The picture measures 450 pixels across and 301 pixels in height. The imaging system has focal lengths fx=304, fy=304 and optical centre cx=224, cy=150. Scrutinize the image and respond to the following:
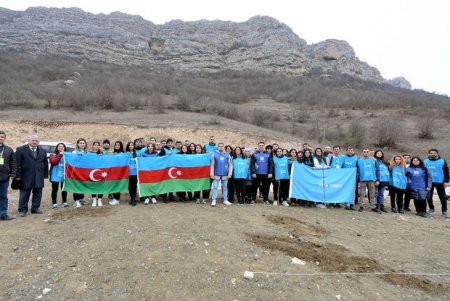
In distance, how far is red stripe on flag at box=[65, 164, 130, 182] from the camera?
26.4ft

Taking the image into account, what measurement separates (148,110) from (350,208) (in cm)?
2632

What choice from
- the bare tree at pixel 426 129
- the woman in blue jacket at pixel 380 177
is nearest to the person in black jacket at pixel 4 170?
the woman in blue jacket at pixel 380 177

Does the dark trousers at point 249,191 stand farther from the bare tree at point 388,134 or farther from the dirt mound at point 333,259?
the bare tree at point 388,134

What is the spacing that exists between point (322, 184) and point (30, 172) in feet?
26.3

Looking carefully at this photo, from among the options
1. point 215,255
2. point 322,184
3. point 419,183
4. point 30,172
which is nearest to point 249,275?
point 215,255

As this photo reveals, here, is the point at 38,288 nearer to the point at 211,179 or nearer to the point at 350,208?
the point at 211,179

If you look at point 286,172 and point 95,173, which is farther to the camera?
point 286,172

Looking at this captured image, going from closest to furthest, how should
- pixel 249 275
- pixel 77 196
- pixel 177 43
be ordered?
pixel 249 275 < pixel 77 196 < pixel 177 43

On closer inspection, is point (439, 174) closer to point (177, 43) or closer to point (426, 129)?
point (426, 129)

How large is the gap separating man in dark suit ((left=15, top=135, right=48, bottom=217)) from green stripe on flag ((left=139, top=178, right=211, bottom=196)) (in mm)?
2433

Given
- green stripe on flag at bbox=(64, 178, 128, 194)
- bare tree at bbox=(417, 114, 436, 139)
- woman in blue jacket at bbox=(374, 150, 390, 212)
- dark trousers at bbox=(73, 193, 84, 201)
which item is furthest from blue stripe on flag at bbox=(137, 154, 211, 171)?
bare tree at bbox=(417, 114, 436, 139)

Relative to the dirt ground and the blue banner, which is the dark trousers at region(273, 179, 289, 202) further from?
the dirt ground

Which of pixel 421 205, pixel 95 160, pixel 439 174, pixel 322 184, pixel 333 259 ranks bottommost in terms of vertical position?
pixel 421 205

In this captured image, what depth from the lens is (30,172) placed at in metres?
7.02
